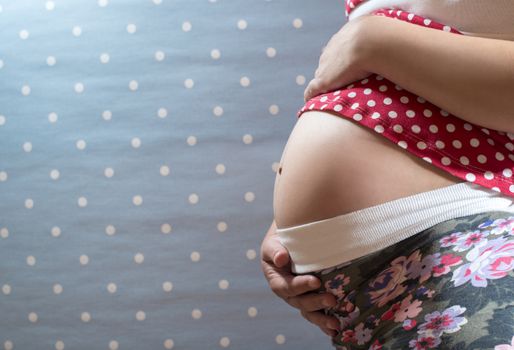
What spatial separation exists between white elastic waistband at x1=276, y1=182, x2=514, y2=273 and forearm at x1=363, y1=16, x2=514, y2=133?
0.32 ft

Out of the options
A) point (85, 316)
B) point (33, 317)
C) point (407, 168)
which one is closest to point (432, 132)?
point (407, 168)

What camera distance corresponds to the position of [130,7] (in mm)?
1537

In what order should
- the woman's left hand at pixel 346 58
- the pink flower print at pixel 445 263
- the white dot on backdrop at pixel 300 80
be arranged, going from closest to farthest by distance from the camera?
the pink flower print at pixel 445 263 → the woman's left hand at pixel 346 58 → the white dot on backdrop at pixel 300 80

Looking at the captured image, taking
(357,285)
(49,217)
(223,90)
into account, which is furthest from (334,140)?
(49,217)

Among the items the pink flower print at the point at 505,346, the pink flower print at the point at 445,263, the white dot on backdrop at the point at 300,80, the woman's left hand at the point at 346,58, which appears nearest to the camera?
the pink flower print at the point at 505,346

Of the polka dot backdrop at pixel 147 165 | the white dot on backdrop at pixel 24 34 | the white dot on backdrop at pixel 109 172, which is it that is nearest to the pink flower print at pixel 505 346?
the polka dot backdrop at pixel 147 165

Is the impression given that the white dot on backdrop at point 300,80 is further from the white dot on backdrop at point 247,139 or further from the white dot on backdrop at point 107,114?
the white dot on backdrop at point 107,114

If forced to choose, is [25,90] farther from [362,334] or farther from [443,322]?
[443,322]

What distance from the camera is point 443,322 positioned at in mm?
660

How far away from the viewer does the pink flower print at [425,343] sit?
0.66 m

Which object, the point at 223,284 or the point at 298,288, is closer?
the point at 298,288

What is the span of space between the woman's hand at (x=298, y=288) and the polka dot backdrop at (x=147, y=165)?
0.52 m

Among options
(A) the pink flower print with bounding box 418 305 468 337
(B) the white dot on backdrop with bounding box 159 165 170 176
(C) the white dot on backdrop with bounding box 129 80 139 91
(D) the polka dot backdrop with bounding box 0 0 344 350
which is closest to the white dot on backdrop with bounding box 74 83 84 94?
(D) the polka dot backdrop with bounding box 0 0 344 350

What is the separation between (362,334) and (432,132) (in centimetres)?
27
